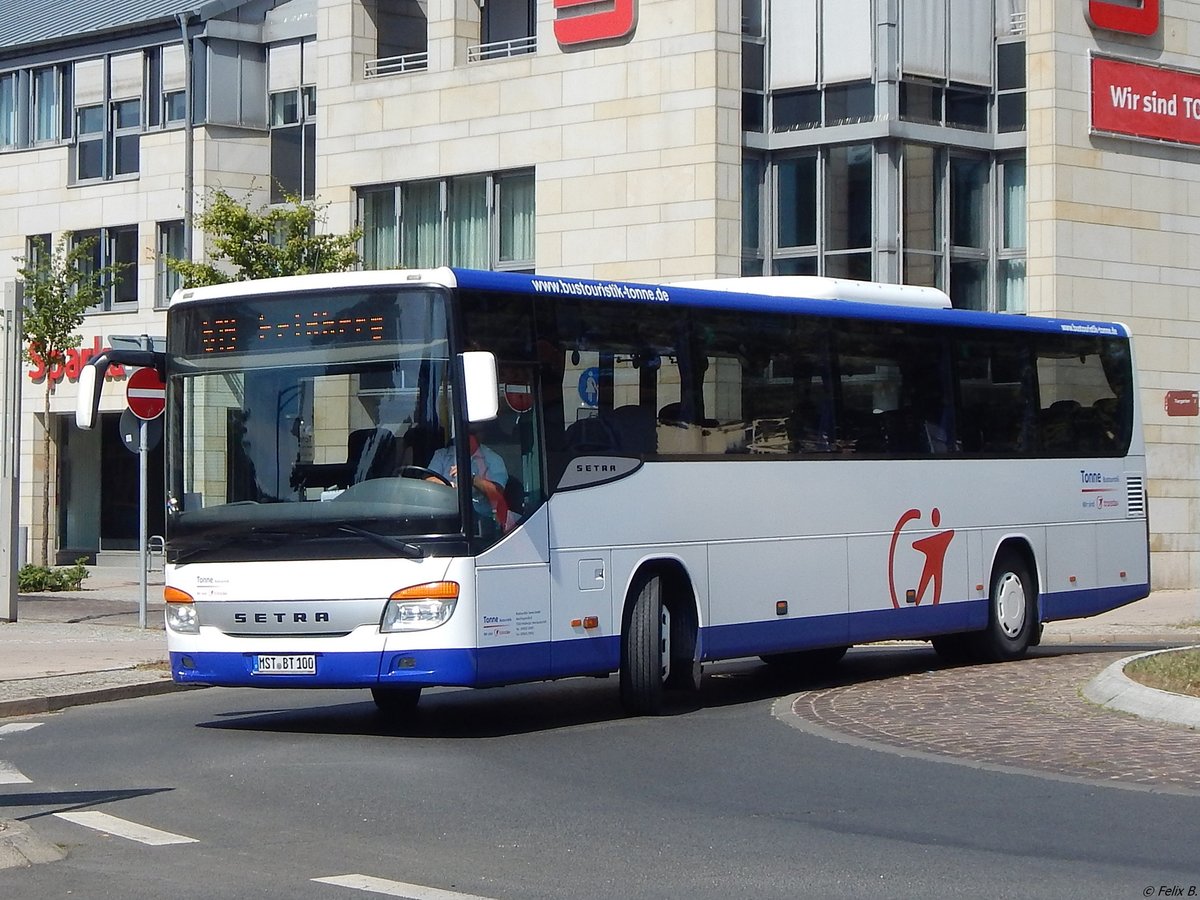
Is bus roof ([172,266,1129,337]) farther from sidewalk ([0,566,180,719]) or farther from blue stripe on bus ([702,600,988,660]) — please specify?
sidewalk ([0,566,180,719])

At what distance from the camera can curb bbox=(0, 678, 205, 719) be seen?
15.5 m

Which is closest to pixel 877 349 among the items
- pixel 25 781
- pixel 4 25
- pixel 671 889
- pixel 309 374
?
pixel 309 374

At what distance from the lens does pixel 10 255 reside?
1783 inches

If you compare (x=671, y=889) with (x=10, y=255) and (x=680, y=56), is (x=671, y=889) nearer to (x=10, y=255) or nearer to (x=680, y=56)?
(x=680, y=56)

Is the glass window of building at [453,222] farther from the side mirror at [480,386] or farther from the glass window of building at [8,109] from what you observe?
the side mirror at [480,386]

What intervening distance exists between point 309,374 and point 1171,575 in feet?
75.6

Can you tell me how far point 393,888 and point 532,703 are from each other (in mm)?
8103

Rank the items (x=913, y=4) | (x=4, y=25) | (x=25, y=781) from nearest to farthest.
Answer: (x=25, y=781), (x=913, y=4), (x=4, y=25)

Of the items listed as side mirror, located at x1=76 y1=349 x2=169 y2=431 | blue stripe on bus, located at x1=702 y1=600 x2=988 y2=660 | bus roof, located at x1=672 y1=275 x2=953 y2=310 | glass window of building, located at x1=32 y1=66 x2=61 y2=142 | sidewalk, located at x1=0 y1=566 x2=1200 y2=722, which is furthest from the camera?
glass window of building, located at x1=32 y1=66 x2=61 y2=142

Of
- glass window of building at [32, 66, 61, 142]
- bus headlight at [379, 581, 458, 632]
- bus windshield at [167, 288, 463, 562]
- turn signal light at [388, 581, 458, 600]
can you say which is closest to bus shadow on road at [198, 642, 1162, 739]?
bus headlight at [379, 581, 458, 632]

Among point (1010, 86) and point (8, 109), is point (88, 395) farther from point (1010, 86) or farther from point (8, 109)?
point (8, 109)

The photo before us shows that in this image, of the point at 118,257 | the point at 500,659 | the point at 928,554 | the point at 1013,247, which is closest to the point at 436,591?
the point at 500,659

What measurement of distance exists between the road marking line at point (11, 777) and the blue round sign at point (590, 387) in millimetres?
4500

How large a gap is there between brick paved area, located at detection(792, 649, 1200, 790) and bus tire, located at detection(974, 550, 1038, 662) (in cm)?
47
